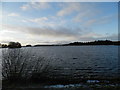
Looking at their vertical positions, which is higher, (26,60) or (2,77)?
(26,60)

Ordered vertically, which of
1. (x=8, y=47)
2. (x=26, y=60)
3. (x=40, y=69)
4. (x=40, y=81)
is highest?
(x=8, y=47)

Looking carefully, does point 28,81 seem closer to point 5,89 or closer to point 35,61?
point 35,61

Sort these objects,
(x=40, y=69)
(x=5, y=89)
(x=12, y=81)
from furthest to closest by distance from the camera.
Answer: (x=40, y=69), (x=12, y=81), (x=5, y=89)

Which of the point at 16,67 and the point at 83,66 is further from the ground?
the point at 16,67

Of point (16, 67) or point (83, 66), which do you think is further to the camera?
point (83, 66)

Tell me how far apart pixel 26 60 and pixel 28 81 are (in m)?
1.19

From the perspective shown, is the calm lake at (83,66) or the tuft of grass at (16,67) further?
the calm lake at (83,66)

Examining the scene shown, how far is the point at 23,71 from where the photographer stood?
8.93 m

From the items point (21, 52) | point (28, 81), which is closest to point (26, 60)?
point (21, 52)

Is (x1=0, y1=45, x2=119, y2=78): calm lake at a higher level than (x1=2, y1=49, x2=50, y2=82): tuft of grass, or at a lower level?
lower

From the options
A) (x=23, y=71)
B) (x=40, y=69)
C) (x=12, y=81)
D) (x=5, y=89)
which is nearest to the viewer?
(x=5, y=89)

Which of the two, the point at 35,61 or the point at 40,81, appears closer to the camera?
the point at 40,81

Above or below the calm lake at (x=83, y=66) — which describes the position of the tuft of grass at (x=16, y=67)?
above

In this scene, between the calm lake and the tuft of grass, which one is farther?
the calm lake
